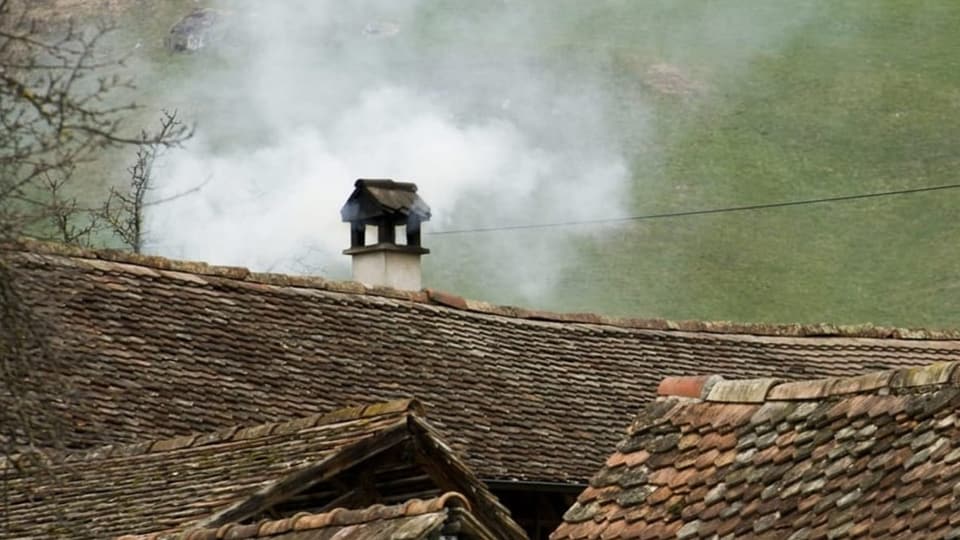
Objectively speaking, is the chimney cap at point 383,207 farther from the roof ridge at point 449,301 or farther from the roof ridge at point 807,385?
the roof ridge at point 807,385

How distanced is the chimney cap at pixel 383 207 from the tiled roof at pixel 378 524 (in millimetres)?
14796

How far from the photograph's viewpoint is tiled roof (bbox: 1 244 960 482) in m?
19.2

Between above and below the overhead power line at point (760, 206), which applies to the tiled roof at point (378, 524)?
below

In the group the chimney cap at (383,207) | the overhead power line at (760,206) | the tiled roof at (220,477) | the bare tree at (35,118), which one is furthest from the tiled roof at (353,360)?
the overhead power line at (760,206)

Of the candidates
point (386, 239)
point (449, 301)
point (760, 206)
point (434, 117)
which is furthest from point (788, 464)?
point (434, 117)

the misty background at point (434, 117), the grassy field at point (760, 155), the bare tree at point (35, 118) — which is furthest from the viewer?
the misty background at point (434, 117)

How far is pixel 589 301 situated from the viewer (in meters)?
70.2

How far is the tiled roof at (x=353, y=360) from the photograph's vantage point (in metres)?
19.2

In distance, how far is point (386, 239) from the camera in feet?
87.2

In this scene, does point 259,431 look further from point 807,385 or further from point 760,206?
point 760,206

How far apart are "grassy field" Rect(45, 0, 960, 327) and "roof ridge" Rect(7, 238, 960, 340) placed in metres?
37.6

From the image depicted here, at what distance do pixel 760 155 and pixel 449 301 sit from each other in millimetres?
58524

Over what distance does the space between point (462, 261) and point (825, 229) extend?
1160 cm

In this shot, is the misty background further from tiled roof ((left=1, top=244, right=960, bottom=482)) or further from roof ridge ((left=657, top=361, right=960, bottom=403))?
roof ridge ((left=657, top=361, right=960, bottom=403))
